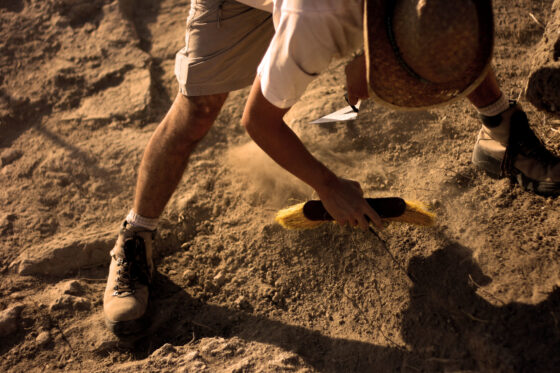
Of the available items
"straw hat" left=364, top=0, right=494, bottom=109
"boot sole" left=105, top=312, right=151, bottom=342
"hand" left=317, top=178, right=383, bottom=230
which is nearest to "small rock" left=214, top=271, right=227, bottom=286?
"boot sole" left=105, top=312, right=151, bottom=342

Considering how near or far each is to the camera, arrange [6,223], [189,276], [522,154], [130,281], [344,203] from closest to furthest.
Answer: [344,203], [522,154], [130,281], [189,276], [6,223]

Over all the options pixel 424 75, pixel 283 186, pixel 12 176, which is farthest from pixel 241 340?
pixel 12 176

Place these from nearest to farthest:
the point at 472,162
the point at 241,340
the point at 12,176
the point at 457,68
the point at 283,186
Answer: the point at 457,68 → the point at 241,340 → the point at 472,162 → the point at 283,186 → the point at 12,176

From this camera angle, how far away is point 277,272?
216cm

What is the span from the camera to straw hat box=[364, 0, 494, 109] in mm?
1186

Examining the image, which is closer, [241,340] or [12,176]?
[241,340]

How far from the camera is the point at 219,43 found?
5.95 feet

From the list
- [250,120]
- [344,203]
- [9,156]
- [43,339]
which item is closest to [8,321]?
[43,339]

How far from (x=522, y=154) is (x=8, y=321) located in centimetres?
260

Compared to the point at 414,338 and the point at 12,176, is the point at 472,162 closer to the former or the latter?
the point at 414,338

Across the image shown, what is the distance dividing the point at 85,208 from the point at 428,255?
6.62 feet

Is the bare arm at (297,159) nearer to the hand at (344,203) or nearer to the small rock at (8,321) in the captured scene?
the hand at (344,203)

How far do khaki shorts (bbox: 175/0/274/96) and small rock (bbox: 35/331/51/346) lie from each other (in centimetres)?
136

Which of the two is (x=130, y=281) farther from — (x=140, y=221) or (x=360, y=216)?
(x=360, y=216)
